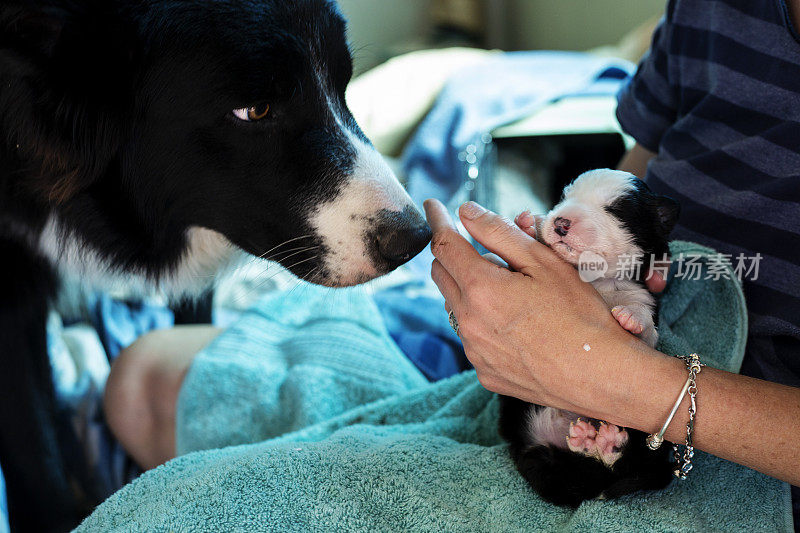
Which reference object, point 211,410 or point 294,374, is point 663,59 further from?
point 211,410

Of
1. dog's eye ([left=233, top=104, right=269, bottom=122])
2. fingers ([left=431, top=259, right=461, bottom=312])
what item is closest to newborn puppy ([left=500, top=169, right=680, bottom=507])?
fingers ([left=431, top=259, right=461, bottom=312])

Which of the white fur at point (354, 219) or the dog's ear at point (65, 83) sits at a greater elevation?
the dog's ear at point (65, 83)

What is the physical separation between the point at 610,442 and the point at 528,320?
0.17 m

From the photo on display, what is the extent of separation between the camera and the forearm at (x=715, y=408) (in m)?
0.71

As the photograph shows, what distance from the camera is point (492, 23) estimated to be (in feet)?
12.5

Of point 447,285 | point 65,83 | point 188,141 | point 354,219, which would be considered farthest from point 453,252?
point 65,83

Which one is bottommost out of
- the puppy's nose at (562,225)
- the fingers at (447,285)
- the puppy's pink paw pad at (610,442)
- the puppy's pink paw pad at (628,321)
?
the puppy's pink paw pad at (610,442)

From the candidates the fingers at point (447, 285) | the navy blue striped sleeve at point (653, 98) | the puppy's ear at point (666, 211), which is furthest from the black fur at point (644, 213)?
the navy blue striped sleeve at point (653, 98)

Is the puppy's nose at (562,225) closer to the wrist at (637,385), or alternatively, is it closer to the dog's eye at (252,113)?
the wrist at (637,385)

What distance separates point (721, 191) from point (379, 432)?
0.59 m

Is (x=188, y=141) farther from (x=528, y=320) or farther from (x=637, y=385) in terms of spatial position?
(x=637, y=385)

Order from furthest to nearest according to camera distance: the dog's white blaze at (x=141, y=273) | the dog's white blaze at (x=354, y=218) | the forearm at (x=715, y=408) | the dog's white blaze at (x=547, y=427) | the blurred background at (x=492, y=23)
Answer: the blurred background at (x=492, y=23) < the dog's white blaze at (x=141, y=273) < the dog's white blaze at (x=354, y=218) < the dog's white blaze at (x=547, y=427) < the forearm at (x=715, y=408)

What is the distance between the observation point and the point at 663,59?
114 centimetres

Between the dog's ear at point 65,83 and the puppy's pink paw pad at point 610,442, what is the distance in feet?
2.45
